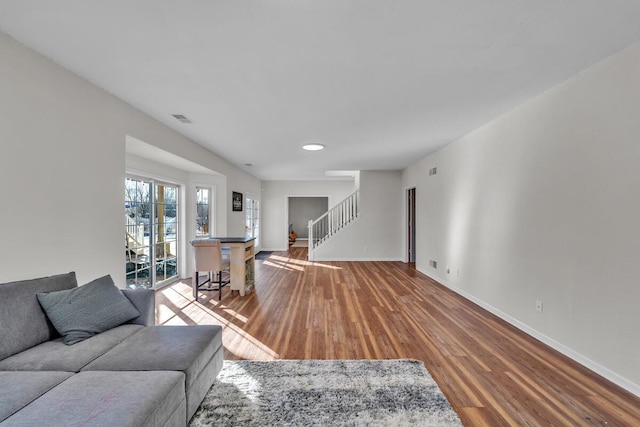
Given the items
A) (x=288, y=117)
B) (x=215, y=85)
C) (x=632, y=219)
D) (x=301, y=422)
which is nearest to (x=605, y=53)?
(x=632, y=219)

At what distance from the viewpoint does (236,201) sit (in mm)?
7199

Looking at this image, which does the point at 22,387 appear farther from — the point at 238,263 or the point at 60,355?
the point at 238,263

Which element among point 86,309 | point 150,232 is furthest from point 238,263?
point 86,309

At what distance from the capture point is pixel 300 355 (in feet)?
8.66

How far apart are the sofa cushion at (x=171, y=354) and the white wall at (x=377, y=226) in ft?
19.6

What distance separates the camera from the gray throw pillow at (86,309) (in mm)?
1888

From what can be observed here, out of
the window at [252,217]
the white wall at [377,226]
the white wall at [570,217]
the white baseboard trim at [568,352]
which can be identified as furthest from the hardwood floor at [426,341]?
the window at [252,217]

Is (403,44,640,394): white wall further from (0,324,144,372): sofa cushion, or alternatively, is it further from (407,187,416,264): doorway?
(0,324,144,372): sofa cushion

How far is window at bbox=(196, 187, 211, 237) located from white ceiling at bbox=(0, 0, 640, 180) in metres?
2.76

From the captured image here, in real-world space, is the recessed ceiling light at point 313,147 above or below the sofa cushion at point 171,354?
above

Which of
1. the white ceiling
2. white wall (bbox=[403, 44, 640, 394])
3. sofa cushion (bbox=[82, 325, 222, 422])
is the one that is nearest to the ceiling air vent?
the white ceiling

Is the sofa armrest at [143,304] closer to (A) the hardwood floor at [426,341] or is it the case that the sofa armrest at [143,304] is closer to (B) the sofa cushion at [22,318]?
(B) the sofa cushion at [22,318]

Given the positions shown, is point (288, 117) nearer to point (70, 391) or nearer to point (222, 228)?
point (70, 391)

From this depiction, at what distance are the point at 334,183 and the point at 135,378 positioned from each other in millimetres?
9297
